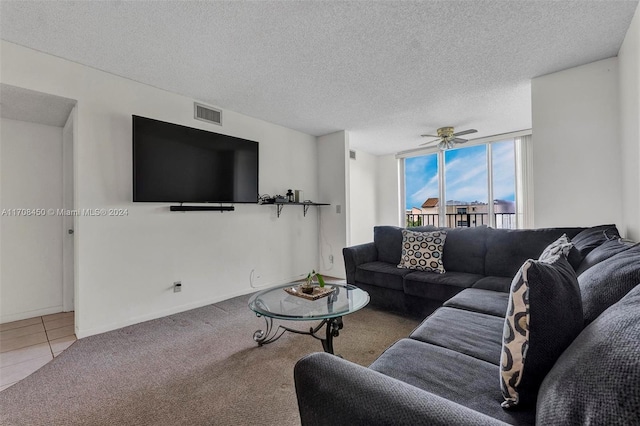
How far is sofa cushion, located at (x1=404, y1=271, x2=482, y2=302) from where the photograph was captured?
2520mm

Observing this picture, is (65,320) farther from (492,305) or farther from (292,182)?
(492,305)

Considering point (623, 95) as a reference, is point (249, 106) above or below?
above

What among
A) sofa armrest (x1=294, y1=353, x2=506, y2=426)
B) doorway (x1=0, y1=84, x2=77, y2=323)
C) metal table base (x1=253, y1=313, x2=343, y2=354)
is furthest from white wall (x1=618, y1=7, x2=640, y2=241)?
doorway (x1=0, y1=84, x2=77, y2=323)

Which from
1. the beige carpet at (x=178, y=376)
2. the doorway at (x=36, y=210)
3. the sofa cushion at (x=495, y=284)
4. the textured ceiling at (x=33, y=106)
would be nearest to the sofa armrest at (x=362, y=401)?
the beige carpet at (x=178, y=376)

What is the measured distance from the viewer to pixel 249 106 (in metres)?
3.53

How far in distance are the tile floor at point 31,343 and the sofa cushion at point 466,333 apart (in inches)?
106

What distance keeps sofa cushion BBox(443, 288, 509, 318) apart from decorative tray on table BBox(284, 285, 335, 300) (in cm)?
88

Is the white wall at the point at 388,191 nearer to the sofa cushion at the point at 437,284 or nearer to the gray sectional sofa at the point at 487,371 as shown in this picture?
the sofa cushion at the point at 437,284

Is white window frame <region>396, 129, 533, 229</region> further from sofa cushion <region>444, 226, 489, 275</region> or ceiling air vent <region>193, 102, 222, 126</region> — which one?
ceiling air vent <region>193, 102, 222, 126</region>

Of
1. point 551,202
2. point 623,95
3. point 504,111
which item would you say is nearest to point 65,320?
point 551,202

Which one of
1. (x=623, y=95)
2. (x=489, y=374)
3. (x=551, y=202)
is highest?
(x=623, y=95)

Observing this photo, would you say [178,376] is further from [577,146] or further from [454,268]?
[577,146]

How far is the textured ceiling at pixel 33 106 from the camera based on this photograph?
2350 millimetres

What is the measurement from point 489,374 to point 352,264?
225 cm
